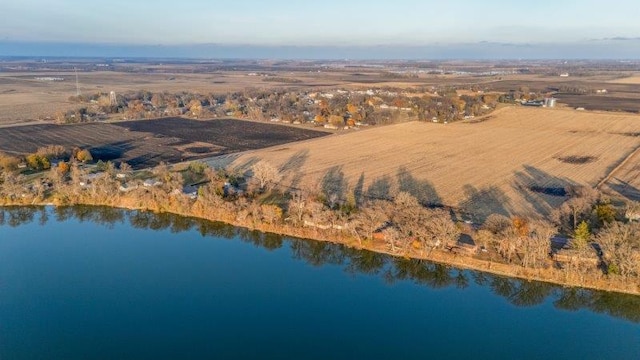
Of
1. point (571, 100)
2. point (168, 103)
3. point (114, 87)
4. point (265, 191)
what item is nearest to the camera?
point (265, 191)

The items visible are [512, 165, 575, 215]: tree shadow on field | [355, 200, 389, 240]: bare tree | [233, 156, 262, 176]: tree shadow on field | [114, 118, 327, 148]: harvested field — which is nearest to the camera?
[355, 200, 389, 240]: bare tree

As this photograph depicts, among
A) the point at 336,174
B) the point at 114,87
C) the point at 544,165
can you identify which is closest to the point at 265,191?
the point at 336,174

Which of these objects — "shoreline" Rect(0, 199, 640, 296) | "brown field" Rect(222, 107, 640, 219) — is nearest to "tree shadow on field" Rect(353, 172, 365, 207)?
"brown field" Rect(222, 107, 640, 219)

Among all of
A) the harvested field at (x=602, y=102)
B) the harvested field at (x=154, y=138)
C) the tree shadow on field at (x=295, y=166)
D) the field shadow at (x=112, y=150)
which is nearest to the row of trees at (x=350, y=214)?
the tree shadow on field at (x=295, y=166)

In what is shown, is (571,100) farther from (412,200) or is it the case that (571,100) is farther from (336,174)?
(412,200)

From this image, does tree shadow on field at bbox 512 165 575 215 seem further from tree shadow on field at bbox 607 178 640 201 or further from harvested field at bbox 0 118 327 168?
harvested field at bbox 0 118 327 168

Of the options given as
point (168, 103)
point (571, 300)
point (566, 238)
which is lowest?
point (571, 300)

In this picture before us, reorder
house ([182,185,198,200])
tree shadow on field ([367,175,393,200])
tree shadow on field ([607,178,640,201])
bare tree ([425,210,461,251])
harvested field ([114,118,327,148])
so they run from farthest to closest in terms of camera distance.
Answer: harvested field ([114,118,327,148]), tree shadow on field ([607,178,640,201]), tree shadow on field ([367,175,393,200]), house ([182,185,198,200]), bare tree ([425,210,461,251])
